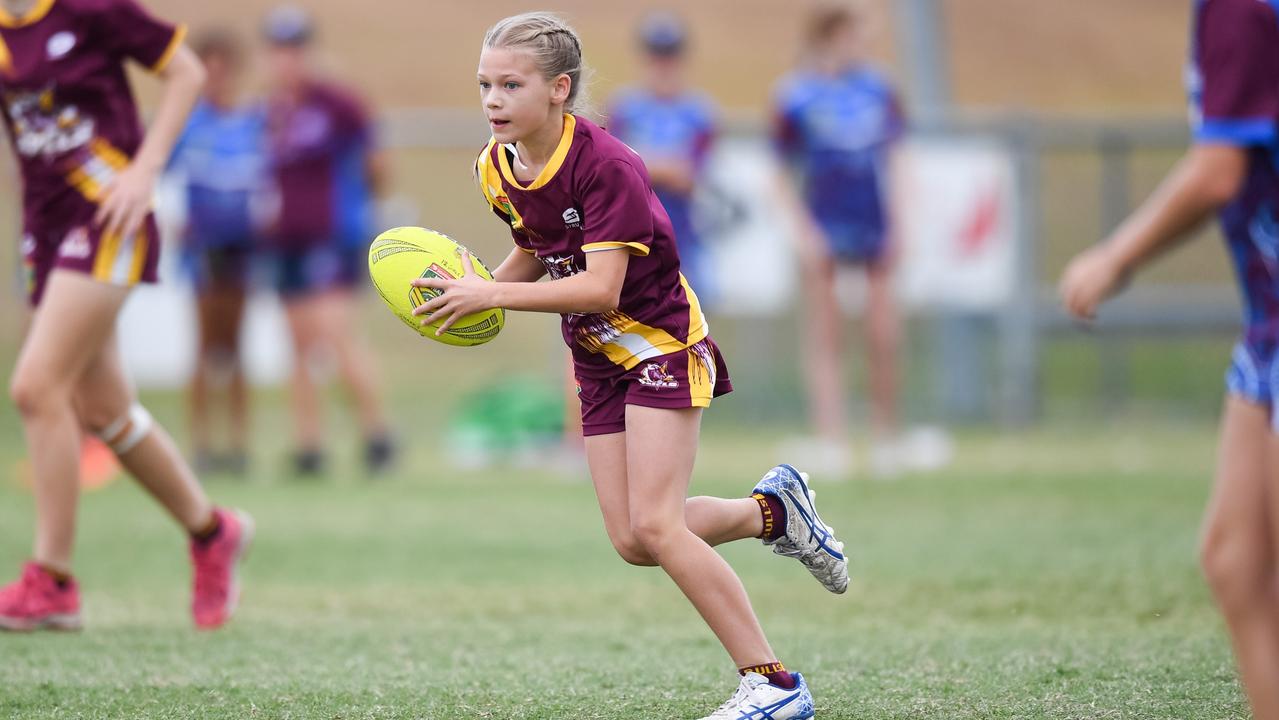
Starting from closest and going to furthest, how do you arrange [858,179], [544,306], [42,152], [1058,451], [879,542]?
1. [544,306]
2. [42,152]
3. [879,542]
4. [858,179]
5. [1058,451]

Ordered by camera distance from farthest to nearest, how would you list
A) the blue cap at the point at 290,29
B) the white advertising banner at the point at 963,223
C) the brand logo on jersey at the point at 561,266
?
the white advertising banner at the point at 963,223
the blue cap at the point at 290,29
the brand logo on jersey at the point at 561,266

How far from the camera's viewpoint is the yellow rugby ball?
12.2 ft

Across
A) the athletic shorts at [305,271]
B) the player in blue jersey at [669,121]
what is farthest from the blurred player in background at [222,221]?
the player in blue jersey at [669,121]

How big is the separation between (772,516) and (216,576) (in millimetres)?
2217

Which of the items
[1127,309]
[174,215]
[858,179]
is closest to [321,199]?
[174,215]

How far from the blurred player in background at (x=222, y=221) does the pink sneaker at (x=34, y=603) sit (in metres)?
5.05

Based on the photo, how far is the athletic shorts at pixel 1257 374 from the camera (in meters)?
2.93

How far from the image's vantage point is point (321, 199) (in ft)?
32.8

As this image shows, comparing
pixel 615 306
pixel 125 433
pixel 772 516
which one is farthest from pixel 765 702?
pixel 125 433

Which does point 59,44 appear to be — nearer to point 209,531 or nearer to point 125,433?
point 125,433

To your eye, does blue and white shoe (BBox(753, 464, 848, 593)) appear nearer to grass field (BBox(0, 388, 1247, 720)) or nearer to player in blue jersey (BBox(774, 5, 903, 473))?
grass field (BBox(0, 388, 1247, 720))

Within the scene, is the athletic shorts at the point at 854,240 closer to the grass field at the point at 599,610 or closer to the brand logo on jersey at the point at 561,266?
the grass field at the point at 599,610

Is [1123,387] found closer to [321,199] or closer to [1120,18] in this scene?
[1120,18]

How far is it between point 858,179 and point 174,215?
5.39m
